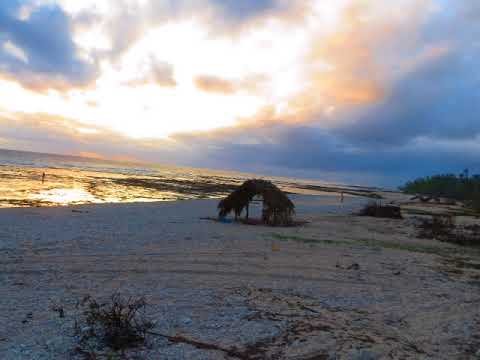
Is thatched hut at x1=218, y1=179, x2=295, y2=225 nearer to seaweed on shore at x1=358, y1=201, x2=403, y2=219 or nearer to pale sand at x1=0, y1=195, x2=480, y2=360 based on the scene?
pale sand at x1=0, y1=195, x2=480, y2=360

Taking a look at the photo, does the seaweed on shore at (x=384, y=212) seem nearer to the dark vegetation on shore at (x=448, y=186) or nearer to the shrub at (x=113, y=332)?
the shrub at (x=113, y=332)

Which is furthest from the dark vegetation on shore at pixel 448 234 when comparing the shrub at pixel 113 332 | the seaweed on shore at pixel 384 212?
the shrub at pixel 113 332

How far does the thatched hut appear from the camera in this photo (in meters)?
17.0

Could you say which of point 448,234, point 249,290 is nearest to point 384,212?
point 448,234

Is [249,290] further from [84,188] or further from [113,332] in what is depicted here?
[84,188]

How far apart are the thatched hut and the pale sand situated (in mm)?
3892

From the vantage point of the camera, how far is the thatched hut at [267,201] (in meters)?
17.0

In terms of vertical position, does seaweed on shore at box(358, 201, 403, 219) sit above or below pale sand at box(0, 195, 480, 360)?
above

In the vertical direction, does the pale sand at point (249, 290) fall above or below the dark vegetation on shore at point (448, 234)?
below

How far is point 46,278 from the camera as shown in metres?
6.79

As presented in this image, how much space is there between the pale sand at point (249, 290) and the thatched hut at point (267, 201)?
3892mm

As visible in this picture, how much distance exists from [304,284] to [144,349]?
384cm

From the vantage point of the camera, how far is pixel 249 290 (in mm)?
6523

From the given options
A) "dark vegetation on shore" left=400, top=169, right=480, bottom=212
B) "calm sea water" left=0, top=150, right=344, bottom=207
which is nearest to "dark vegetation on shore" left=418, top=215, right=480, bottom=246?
"calm sea water" left=0, top=150, right=344, bottom=207
